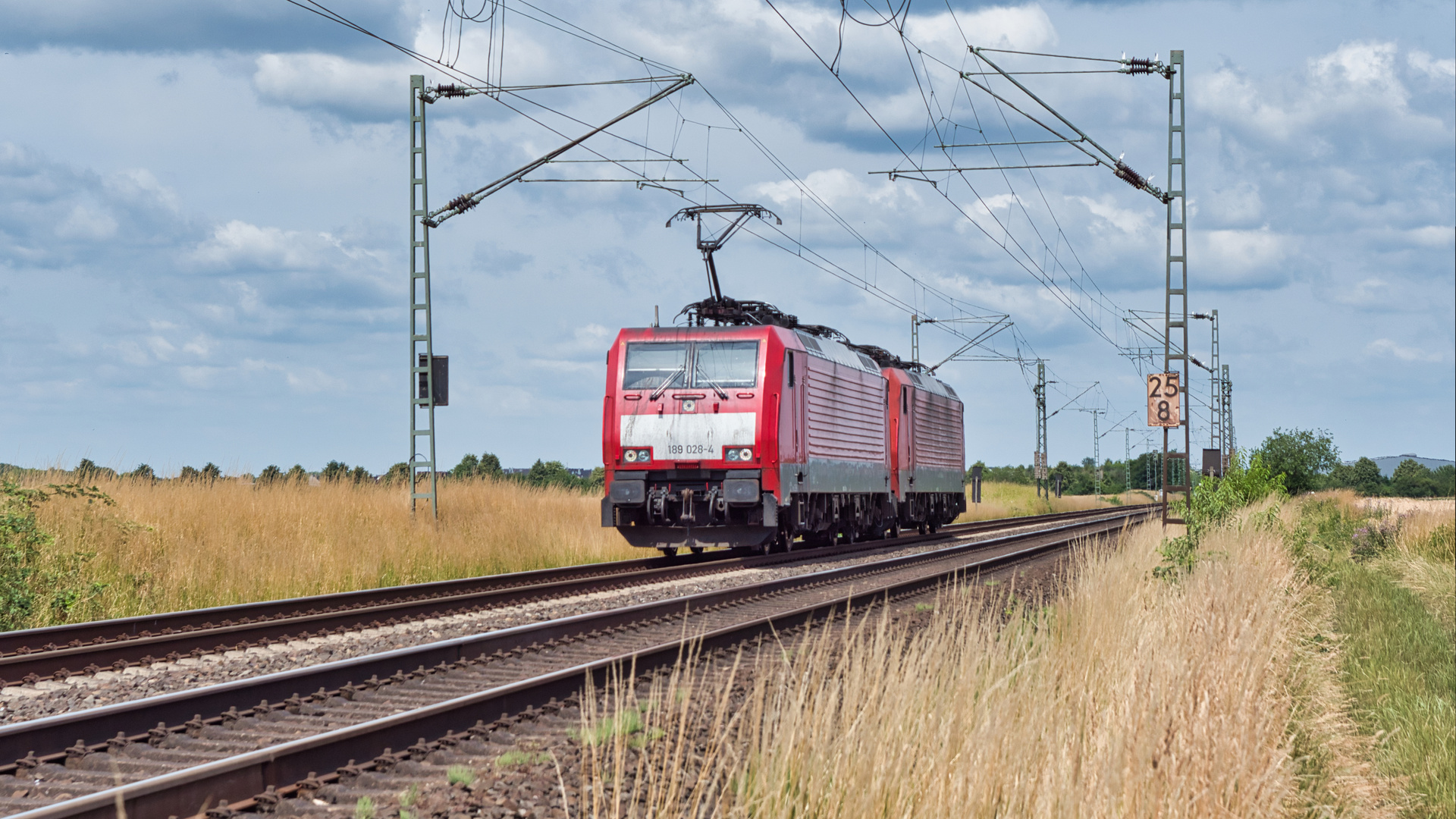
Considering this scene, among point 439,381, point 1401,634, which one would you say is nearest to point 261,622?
point 439,381

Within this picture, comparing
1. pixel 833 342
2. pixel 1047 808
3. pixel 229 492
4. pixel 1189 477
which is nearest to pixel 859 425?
pixel 833 342

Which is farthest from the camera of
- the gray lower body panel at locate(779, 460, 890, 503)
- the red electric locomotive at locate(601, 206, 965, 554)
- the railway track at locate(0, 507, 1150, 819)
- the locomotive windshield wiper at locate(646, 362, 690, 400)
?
the gray lower body panel at locate(779, 460, 890, 503)

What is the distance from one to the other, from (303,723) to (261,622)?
4.63m

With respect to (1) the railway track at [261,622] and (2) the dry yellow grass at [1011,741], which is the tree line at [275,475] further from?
(2) the dry yellow grass at [1011,741]

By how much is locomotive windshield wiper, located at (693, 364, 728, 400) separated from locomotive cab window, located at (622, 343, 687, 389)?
6.9 inches

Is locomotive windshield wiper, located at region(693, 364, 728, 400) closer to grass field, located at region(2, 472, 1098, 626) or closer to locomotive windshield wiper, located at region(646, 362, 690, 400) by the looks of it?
locomotive windshield wiper, located at region(646, 362, 690, 400)

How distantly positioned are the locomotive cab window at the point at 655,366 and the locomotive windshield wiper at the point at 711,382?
6.9 inches

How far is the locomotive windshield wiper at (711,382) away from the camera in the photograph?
1888 centimetres

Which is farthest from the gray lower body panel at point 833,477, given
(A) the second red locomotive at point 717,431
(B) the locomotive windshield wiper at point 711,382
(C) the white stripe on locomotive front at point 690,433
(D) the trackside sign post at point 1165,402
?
(D) the trackside sign post at point 1165,402

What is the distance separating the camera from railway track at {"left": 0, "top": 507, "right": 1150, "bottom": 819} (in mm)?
5398

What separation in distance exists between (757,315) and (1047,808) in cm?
1692

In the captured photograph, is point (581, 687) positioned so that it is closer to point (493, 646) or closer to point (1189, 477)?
point (493, 646)

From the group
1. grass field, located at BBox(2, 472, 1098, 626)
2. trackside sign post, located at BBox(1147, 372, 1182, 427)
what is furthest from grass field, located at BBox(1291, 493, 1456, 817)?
grass field, located at BBox(2, 472, 1098, 626)

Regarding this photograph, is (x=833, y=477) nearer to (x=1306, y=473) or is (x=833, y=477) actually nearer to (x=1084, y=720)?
(x=1084, y=720)
